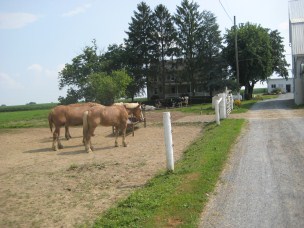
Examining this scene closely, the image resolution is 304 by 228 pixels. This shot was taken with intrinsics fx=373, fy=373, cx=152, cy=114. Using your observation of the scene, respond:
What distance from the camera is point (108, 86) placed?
1919 inches

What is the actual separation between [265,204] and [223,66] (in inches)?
1909

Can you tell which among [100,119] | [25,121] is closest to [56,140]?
[100,119]

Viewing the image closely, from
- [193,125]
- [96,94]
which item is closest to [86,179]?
[193,125]

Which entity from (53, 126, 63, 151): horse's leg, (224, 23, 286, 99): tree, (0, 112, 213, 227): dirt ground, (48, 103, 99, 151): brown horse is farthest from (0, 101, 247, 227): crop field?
(224, 23, 286, 99): tree

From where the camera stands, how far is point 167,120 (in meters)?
8.45

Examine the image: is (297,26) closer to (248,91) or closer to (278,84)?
(248,91)

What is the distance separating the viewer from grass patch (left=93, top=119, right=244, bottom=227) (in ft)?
18.2

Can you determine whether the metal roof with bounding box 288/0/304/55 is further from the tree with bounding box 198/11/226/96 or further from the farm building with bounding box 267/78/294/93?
the farm building with bounding box 267/78/294/93

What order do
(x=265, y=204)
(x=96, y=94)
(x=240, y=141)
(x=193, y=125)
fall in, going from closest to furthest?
(x=265, y=204) → (x=240, y=141) → (x=193, y=125) → (x=96, y=94)

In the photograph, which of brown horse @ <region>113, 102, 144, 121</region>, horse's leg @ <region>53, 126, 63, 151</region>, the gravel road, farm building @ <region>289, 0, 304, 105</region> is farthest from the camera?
farm building @ <region>289, 0, 304, 105</region>

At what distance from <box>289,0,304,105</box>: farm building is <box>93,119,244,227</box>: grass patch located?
24133 mm

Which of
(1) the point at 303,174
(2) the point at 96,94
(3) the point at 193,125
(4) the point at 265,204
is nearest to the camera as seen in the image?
(4) the point at 265,204

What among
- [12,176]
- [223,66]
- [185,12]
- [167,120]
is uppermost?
[185,12]

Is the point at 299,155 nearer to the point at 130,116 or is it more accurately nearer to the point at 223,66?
the point at 130,116
